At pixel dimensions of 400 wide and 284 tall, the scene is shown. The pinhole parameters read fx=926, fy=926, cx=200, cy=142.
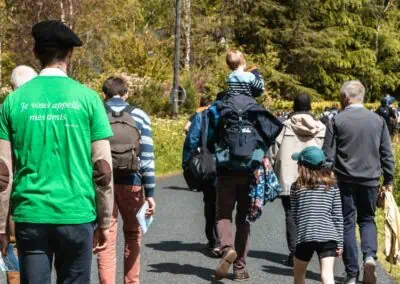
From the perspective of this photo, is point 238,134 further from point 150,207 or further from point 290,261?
point 290,261

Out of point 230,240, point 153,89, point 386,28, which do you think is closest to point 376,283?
point 230,240

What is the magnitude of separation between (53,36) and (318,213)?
10.1 ft

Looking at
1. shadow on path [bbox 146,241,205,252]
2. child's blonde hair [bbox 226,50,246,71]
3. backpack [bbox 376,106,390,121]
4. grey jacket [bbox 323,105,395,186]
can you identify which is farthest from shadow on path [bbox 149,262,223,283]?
backpack [bbox 376,106,390,121]

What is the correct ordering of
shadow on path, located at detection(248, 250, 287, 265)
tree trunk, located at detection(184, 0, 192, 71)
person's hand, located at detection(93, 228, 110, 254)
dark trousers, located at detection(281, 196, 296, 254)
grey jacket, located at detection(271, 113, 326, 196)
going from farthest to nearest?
1. tree trunk, located at detection(184, 0, 192, 71)
2. shadow on path, located at detection(248, 250, 287, 265)
3. dark trousers, located at detection(281, 196, 296, 254)
4. grey jacket, located at detection(271, 113, 326, 196)
5. person's hand, located at detection(93, 228, 110, 254)

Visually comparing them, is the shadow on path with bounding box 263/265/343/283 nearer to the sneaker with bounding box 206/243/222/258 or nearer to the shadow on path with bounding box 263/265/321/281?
the shadow on path with bounding box 263/265/321/281

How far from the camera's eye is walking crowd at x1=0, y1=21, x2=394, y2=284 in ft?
14.2

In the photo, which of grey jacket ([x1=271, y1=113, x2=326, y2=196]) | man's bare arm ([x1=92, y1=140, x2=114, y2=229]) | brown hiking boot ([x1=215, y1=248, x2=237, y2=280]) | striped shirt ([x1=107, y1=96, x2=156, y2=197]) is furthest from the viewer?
grey jacket ([x1=271, y1=113, x2=326, y2=196])

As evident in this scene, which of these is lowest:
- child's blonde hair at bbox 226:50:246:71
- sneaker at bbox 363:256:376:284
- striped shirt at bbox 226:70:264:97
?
sneaker at bbox 363:256:376:284

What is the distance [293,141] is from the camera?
9055 mm

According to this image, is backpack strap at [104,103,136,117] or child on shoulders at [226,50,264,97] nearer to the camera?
backpack strap at [104,103,136,117]

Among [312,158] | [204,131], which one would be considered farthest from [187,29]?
[312,158]

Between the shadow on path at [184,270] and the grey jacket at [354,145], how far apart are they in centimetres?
156

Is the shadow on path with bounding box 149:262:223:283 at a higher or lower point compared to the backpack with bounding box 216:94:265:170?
lower

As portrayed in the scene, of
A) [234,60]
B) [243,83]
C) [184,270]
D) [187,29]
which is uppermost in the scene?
[187,29]
